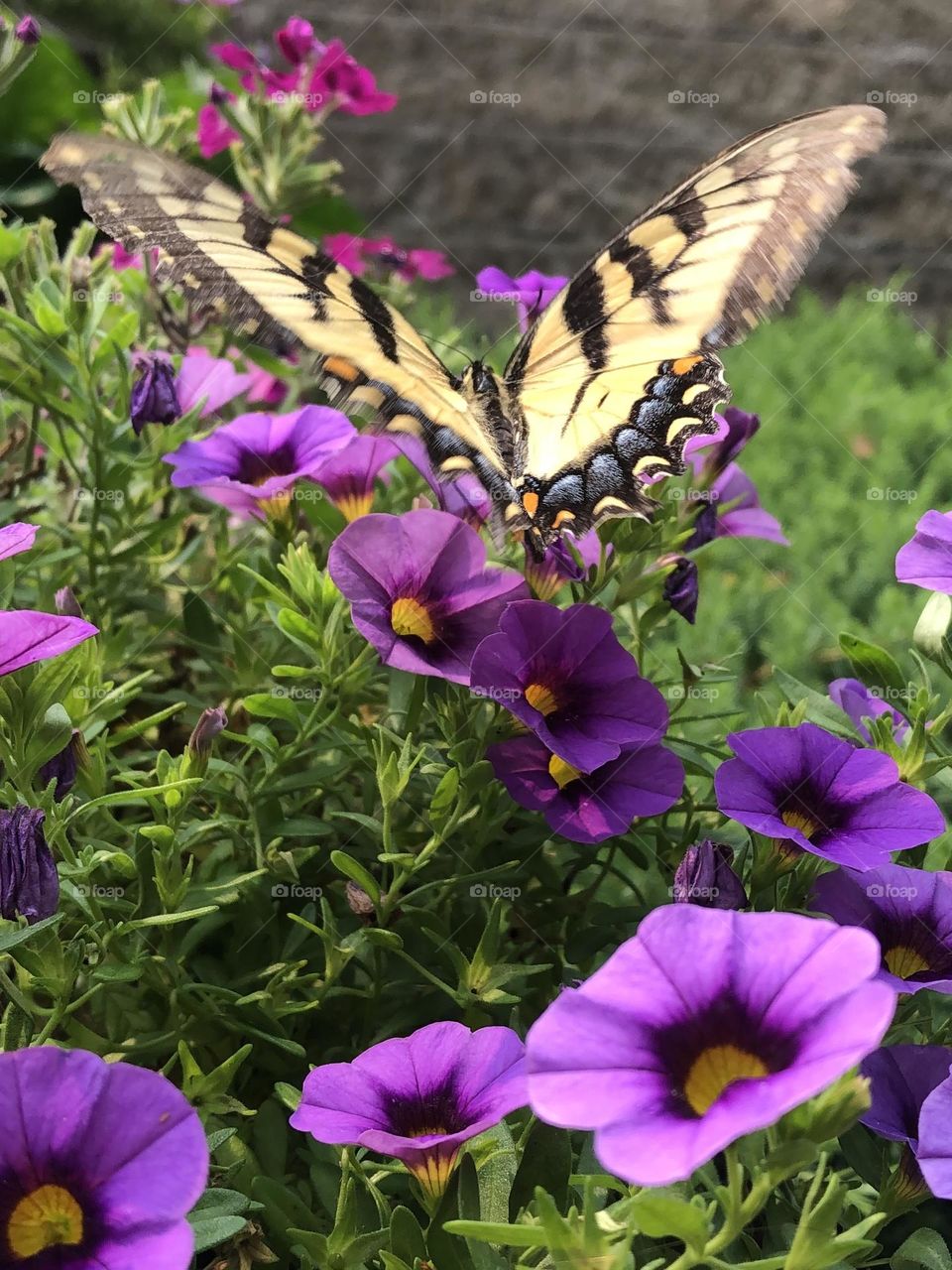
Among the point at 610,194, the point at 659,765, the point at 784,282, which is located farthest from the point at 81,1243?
the point at 610,194

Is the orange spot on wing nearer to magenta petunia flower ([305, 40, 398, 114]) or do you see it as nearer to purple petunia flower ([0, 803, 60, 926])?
purple petunia flower ([0, 803, 60, 926])

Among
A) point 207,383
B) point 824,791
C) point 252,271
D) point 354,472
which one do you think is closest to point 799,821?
point 824,791

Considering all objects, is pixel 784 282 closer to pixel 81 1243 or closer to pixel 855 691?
pixel 855 691

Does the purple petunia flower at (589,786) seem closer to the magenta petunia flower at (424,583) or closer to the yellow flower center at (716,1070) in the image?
Answer: the magenta petunia flower at (424,583)

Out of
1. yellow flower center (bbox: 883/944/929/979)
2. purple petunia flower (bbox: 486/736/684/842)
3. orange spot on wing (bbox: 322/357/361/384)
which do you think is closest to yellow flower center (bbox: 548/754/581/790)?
purple petunia flower (bbox: 486/736/684/842)

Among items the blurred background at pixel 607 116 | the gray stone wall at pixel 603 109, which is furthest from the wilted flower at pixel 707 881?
the gray stone wall at pixel 603 109

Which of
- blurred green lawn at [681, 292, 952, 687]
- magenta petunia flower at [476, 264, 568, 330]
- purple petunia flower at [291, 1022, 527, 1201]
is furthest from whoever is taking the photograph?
blurred green lawn at [681, 292, 952, 687]

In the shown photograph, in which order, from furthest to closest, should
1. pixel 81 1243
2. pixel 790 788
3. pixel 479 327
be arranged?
pixel 479 327 → pixel 790 788 → pixel 81 1243
